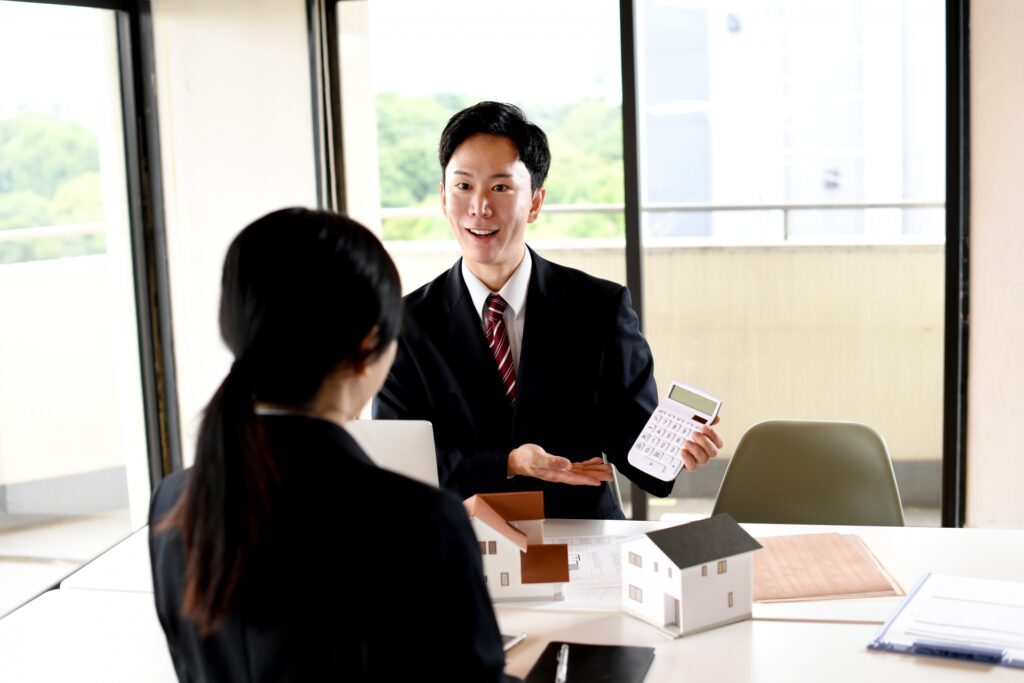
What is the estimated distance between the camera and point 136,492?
4.13 meters

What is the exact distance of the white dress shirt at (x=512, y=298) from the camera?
8.27 feet

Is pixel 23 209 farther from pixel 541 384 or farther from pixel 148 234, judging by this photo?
pixel 541 384

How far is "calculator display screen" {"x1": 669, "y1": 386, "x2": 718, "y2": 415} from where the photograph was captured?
216 centimetres

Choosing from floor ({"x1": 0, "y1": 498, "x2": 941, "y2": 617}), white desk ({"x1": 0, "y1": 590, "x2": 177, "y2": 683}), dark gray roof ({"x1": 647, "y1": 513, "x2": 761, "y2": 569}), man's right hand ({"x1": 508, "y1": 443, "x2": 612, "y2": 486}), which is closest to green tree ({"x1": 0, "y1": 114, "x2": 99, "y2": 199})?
floor ({"x1": 0, "y1": 498, "x2": 941, "y2": 617})

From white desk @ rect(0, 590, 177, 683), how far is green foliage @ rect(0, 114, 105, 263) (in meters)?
1.65

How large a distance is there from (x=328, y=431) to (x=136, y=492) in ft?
10.9

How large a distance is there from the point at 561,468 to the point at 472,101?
2263 mm

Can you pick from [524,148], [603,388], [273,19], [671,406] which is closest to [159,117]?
[273,19]

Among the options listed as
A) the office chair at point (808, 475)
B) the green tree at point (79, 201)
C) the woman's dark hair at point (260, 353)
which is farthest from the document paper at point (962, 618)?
the green tree at point (79, 201)

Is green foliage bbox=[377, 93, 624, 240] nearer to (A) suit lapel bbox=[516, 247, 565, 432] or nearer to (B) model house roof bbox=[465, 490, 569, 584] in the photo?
(A) suit lapel bbox=[516, 247, 565, 432]

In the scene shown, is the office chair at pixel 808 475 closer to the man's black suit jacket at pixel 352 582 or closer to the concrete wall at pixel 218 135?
the man's black suit jacket at pixel 352 582

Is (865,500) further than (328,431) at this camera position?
Yes

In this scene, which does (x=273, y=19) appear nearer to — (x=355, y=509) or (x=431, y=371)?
(x=431, y=371)

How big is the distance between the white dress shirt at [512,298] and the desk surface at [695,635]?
0.49 metres
